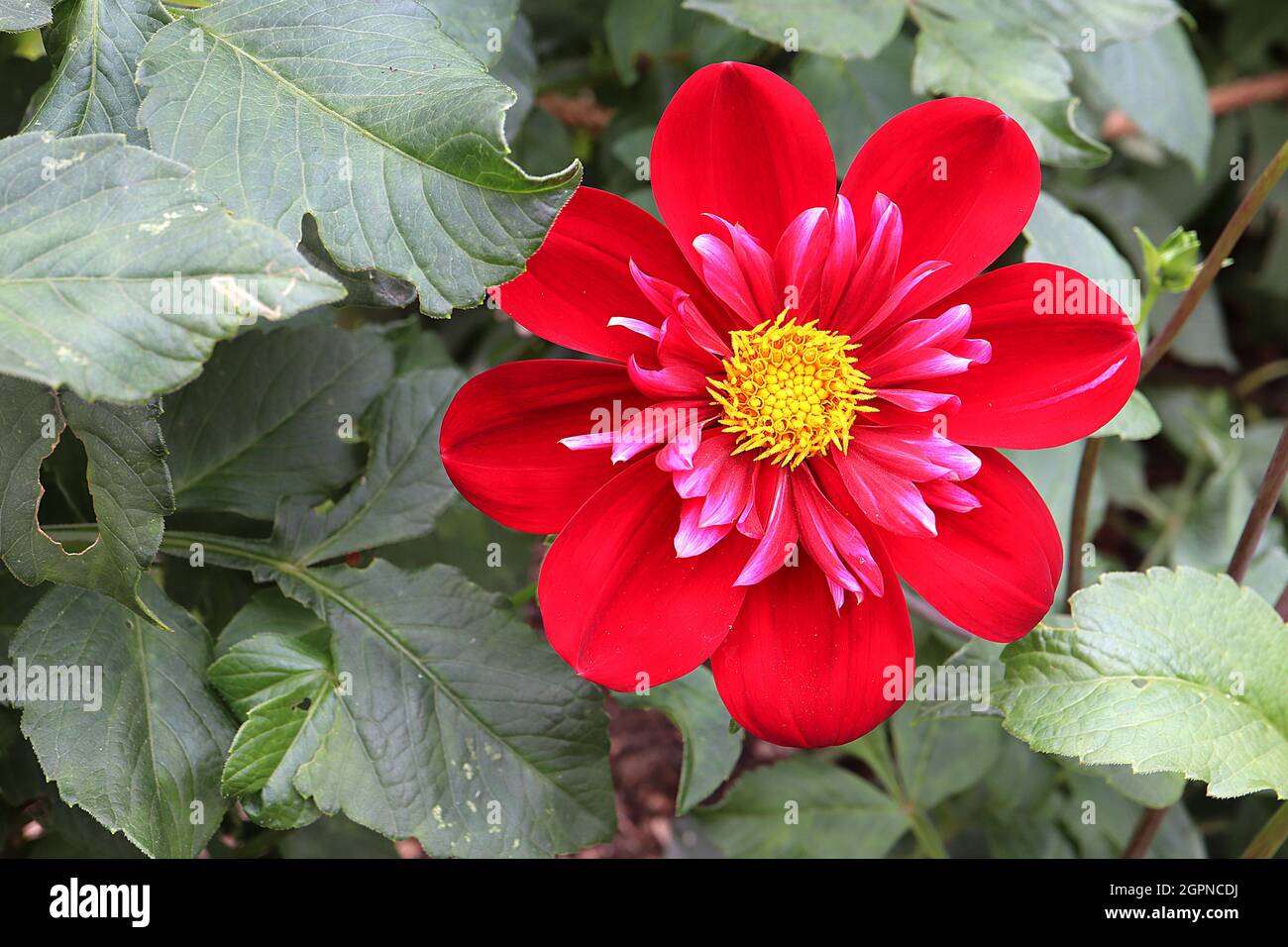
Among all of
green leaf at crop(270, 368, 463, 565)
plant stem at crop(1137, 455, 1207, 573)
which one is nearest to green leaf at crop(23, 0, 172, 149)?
green leaf at crop(270, 368, 463, 565)

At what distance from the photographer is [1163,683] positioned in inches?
30.8

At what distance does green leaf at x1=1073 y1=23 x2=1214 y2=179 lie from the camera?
141 centimetres

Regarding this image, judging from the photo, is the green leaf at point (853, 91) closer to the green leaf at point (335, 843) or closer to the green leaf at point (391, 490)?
the green leaf at point (391, 490)

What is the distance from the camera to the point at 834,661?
0.73 metres

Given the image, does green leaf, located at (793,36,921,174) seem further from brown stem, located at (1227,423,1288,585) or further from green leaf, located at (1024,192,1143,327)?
brown stem, located at (1227,423,1288,585)

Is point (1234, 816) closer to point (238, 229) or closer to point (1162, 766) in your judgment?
point (1162, 766)

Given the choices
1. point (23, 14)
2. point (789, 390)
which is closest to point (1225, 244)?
point (789, 390)

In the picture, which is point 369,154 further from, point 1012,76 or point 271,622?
point 1012,76

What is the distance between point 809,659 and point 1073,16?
734 mm

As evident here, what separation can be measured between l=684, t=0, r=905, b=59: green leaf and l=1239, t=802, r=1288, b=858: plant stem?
0.71m

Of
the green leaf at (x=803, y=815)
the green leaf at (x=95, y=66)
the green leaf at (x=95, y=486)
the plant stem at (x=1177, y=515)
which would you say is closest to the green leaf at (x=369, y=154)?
the green leaf at (x=95, y=66)

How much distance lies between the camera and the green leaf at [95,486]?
66 cm
